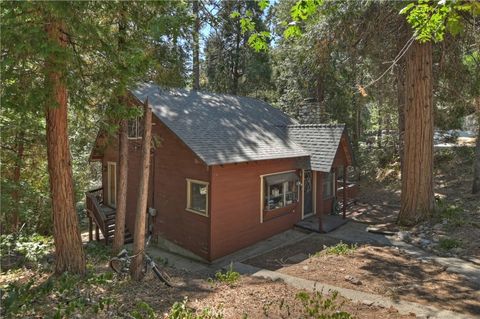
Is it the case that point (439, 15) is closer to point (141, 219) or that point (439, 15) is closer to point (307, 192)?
point (141, 219)

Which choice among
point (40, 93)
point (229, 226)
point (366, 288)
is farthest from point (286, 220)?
point (40, 93)

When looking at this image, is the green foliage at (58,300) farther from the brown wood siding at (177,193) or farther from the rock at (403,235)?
the rock at (403,235)

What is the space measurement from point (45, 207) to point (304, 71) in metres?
16.3

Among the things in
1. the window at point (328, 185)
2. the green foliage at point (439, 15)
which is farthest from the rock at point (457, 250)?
the green foliage at point (439, 15)

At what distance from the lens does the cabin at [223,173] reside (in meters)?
11.3

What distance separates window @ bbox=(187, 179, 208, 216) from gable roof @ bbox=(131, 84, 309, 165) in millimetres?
1263

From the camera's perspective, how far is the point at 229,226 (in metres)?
11.6

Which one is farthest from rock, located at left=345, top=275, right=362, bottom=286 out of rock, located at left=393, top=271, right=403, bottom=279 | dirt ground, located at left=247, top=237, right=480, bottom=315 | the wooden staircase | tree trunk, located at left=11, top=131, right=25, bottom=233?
tree trunk, located at left=11, top=131, right=25, bottom=233

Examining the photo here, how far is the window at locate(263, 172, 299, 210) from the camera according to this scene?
1282 cm

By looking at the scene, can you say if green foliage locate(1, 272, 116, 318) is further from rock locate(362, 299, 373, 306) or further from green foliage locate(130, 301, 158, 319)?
rock locate(362, 299, 373, 306)

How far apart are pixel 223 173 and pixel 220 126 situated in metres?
2.70

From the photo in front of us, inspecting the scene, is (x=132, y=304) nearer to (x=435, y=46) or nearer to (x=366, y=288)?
(x=366, y=288)

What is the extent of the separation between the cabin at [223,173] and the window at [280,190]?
37mm

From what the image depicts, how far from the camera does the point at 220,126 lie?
43.9 feet
